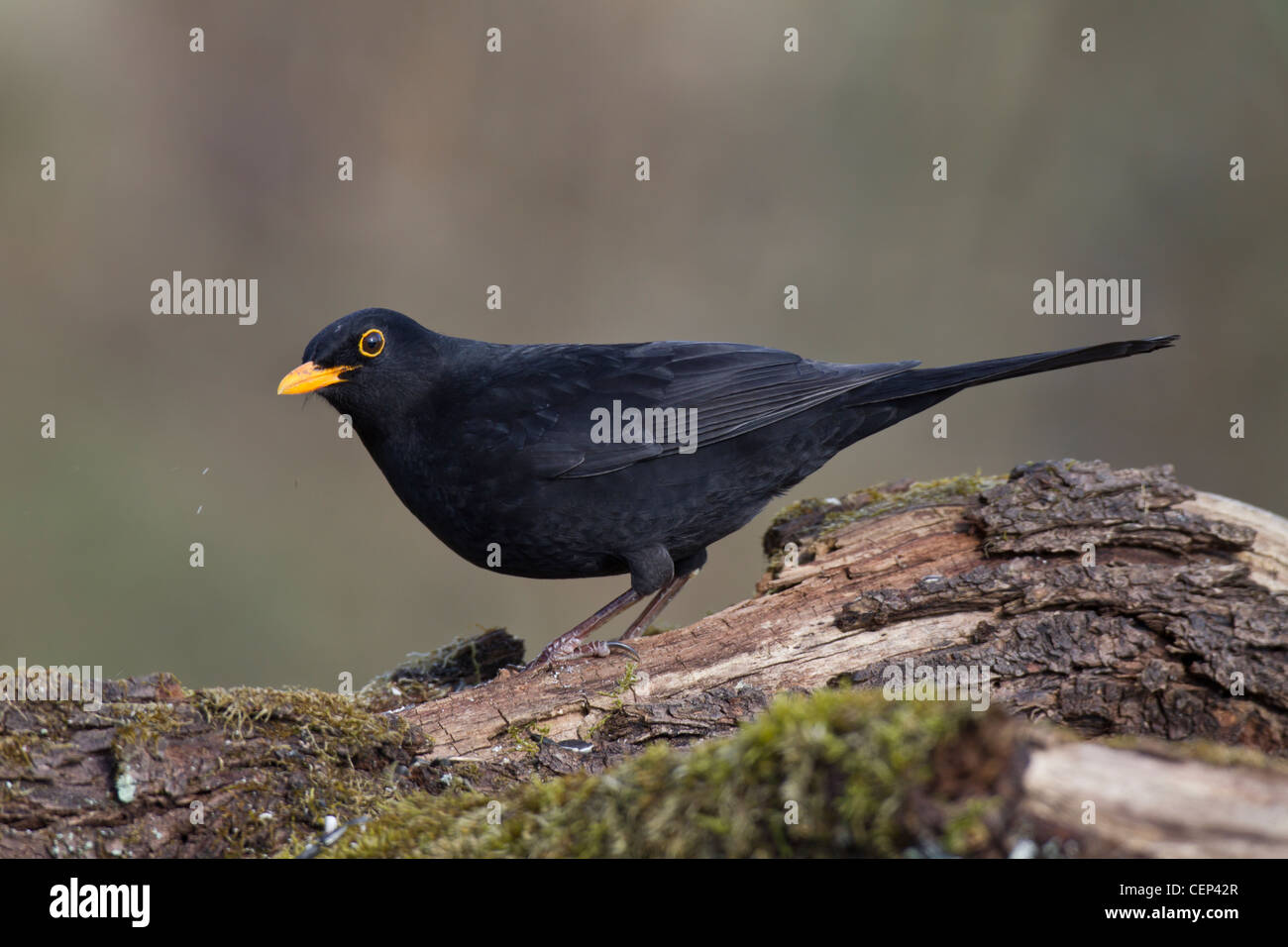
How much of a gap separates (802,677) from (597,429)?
1.60m

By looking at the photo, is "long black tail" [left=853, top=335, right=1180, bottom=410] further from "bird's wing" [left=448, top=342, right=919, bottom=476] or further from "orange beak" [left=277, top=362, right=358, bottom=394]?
"orange beak" [left=277, top=362, right=358, bottom=394]

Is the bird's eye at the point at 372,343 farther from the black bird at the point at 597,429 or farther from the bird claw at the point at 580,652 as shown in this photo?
the bird claw at the point at 580,652

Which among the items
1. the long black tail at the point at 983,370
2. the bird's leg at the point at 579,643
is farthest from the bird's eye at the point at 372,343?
the long black tail at the point at 983,370

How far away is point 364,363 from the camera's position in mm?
5234

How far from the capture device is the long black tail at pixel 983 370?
4883 mm

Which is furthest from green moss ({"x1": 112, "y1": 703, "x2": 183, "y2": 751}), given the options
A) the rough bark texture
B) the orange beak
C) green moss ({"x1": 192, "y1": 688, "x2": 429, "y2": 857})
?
the orange beak

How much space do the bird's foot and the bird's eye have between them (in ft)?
5.87

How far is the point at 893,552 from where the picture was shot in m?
4.94

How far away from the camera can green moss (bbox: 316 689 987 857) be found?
2.01m

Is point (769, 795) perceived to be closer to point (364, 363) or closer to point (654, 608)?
point (654, 608)

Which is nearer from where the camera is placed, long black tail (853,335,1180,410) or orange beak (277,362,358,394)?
long black tail (853,335,1180,410)

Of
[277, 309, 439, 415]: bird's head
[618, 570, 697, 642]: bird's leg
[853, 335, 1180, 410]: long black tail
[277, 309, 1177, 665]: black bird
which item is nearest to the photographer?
[853, 335, 1180, 410]: long black tail

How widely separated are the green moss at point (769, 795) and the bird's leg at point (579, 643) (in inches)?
79.4
